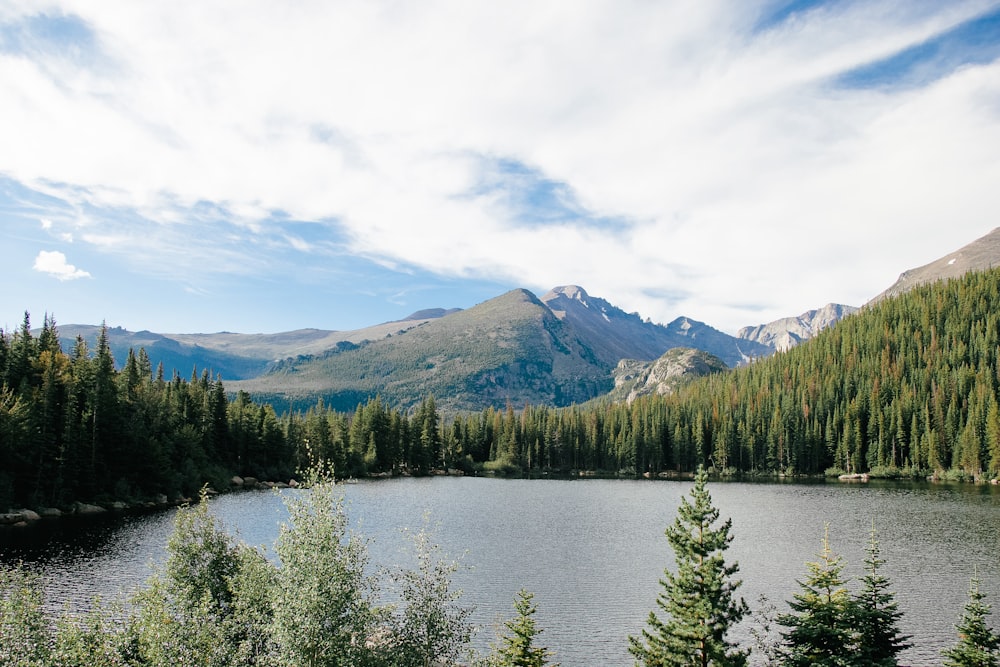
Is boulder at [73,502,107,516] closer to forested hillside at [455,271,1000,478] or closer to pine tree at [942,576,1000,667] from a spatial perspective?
pine tree at [942,576,1000,667]

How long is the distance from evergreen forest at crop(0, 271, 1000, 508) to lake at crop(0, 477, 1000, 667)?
12.4 meters

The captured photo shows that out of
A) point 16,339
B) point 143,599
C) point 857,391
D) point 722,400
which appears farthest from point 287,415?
point 857,391

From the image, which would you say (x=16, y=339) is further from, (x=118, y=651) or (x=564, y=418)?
(x=564, y=418)

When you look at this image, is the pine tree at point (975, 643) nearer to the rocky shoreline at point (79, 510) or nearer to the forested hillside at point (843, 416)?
the rocky shoreline at point (79, 510)

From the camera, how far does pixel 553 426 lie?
7077 inches

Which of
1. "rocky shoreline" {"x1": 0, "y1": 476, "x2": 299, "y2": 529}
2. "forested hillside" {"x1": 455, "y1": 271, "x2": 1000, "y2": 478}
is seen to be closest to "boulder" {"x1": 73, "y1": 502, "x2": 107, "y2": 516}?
"rocky shoreline" {"x1": 0, "y1": 476, "x2": 299, "y2": 529}

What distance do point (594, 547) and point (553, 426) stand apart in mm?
122104

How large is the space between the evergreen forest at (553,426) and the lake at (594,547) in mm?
12431

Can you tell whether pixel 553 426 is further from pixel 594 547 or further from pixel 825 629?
pixel 825 629

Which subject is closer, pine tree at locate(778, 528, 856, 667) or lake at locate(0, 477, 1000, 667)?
pine tree at locate(778, 528, 856, 667)

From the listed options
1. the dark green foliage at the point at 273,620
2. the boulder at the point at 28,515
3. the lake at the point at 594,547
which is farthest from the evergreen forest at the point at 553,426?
the dark green foliage at the point at 273,620

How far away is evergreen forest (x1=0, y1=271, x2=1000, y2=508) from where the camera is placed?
76.8 m

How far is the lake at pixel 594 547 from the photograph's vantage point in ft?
125

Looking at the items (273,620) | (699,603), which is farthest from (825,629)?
(273,620)
